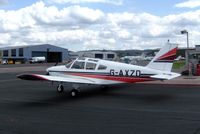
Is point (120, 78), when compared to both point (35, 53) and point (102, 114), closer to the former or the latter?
point (102, 114)

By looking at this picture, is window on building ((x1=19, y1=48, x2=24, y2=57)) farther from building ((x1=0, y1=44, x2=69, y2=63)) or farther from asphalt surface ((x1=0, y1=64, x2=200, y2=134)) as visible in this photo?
asphalt surface ((x1=0, y1=64, x2=200, y2=134))

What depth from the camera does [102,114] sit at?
1135cm

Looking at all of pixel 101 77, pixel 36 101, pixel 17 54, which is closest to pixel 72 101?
pixel 36 101

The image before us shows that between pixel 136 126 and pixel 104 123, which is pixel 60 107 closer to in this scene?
pixel 104 123

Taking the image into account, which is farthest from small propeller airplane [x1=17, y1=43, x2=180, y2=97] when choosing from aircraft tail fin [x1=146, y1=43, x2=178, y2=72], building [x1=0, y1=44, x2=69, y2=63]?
building [x1=0, y1=44, x2=69, y2=63]

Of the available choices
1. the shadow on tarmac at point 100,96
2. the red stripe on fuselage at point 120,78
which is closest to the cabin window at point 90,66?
the red stripe on fuselage at point 120,78

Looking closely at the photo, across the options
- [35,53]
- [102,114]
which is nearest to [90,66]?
[102,114]

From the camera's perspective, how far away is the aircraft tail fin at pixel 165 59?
17062mm

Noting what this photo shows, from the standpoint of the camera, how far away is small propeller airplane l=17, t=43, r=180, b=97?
16203mm

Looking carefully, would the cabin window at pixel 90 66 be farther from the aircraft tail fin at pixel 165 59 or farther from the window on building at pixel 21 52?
the window on building at pixel 21 52

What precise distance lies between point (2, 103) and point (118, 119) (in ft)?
19.9

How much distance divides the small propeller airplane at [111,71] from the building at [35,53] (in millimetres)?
104103

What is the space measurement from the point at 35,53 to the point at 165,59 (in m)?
113

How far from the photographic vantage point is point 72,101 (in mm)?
14773
